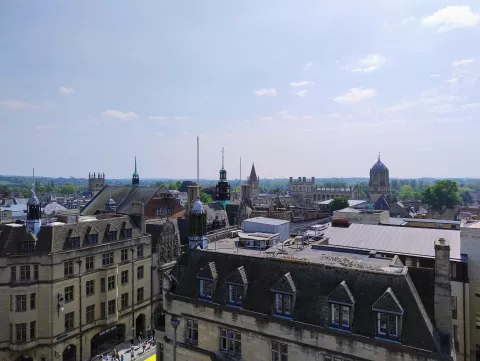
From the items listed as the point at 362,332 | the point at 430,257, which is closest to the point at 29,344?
the point at 362,332

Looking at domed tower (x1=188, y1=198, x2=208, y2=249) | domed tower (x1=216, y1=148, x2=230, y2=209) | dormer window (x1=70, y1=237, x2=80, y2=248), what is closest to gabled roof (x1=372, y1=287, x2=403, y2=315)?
domed tower (x1=188, y1=198, x2=208, y2=249)

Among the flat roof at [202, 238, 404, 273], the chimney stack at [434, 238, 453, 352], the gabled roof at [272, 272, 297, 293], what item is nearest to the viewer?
the chimney stack at [434, 238, 453, 352]

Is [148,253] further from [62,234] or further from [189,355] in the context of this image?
[189,355]

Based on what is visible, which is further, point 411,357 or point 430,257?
point 430,257

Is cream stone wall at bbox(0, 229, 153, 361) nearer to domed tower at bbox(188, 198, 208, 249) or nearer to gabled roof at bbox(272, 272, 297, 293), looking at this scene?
domed tower at bbox(188, 198, 208, 249)

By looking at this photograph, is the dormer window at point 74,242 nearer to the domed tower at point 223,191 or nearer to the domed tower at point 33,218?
the domed tower at point 33,218

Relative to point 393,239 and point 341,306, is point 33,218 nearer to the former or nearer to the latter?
point 341,306

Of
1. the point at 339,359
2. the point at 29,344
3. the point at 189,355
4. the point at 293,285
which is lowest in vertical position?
the point at 29,344

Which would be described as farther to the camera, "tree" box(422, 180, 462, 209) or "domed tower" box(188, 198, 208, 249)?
"tree" box(422, 180, 462, 209)
